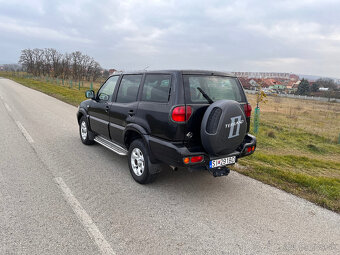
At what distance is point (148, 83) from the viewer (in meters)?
4.03

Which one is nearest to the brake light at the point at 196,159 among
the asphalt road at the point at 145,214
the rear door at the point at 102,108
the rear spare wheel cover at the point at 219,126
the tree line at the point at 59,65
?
the rear spare wheel cover at the point at 219,126

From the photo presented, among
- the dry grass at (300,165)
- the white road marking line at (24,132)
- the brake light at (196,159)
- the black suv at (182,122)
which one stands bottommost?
the dry grass at (300,165)

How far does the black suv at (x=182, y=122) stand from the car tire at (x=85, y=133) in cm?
171

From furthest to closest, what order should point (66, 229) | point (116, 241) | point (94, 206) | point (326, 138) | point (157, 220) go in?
point (326, 138) → point (94, 206) → point (157, 220) → point (66, 229) → point (116, 241)

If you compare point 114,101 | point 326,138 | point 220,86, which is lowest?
point 326,138

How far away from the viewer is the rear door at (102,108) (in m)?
5.09

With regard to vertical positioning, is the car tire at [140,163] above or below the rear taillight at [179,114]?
below

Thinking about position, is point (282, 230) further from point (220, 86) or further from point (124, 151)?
point (124, 151)

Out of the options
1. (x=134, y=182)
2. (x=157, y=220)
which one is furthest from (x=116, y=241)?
(x=134, y=182)

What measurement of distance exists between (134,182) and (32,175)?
181 centimetres

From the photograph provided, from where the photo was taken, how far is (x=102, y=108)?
17.2ft

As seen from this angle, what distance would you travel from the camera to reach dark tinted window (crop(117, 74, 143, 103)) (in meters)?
4.29

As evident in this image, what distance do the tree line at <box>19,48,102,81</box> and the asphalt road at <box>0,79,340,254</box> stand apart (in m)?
42.4

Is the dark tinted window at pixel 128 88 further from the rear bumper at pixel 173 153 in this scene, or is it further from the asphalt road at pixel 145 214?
the asphalt road at pixel 145 214
